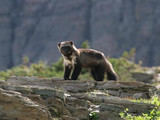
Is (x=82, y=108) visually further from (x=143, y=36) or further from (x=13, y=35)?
(x=13, y=35)

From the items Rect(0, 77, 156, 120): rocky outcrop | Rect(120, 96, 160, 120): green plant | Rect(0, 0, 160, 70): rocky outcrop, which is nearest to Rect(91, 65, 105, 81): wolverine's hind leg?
Rect(0, 77, 156, 120): rocky outcrop

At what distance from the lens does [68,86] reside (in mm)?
13891

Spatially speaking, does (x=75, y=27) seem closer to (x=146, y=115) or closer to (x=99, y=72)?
(x=99, y=72)

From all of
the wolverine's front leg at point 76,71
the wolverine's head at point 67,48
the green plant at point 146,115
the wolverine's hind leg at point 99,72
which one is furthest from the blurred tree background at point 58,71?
the green plant at point 146,115

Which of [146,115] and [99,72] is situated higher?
[99,72]

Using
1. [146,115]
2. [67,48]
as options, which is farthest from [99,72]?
[146,115]

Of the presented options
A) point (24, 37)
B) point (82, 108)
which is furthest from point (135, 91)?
point (24, 37)

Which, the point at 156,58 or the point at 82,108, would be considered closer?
the point at 82,108

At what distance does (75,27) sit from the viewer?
8600 centimetres

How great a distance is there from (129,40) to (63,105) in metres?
73.0

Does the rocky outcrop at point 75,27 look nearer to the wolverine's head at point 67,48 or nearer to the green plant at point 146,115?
the wolverine's head at point 67,48

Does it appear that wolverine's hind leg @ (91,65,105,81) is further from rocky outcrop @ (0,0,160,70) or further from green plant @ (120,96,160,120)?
rocky outcrop @ (0,0,160,70)

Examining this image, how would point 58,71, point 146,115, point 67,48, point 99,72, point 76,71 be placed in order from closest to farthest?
1. point 146,115
2. point 76,71
3. point 67,48
4. point 99,72
5. point 58,71

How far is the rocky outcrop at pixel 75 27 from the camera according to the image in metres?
80.7
